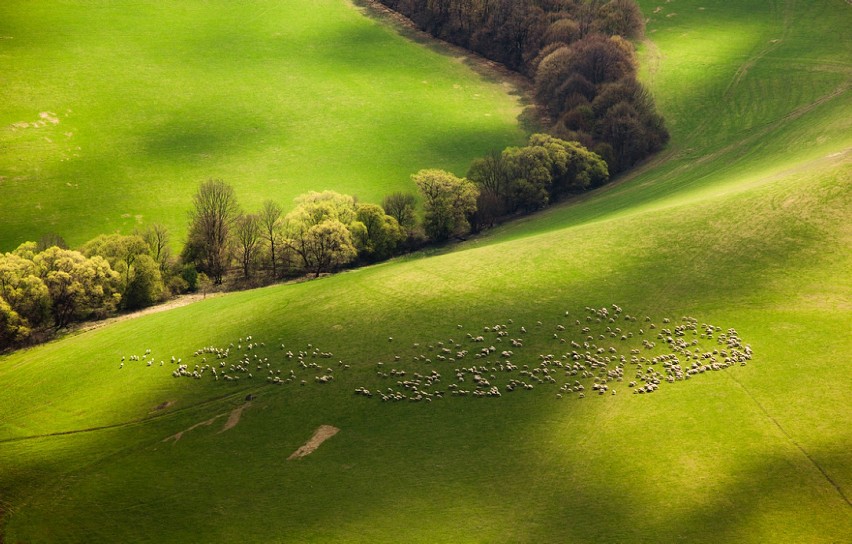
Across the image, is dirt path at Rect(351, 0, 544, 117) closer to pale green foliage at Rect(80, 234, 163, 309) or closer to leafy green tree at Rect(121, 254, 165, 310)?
pale green foliage at Rect(80, 234, 163, 309)

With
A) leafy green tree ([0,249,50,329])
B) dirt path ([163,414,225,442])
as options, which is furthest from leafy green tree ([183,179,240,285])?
dirt path ([163,414,225,442])

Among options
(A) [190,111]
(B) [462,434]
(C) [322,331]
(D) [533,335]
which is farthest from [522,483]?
(A) [190,111]

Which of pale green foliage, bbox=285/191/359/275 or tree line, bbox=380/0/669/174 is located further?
tree line, bbox=380/0/669/174

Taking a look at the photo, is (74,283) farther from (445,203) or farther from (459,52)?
(459,52)

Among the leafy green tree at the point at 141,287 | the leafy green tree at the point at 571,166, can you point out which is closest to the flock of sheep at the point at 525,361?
the leafy green tree at the point at 141,287

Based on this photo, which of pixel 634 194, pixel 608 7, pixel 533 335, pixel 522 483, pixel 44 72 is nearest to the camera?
pixel 522 483

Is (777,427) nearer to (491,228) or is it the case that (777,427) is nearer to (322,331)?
(322,331)
